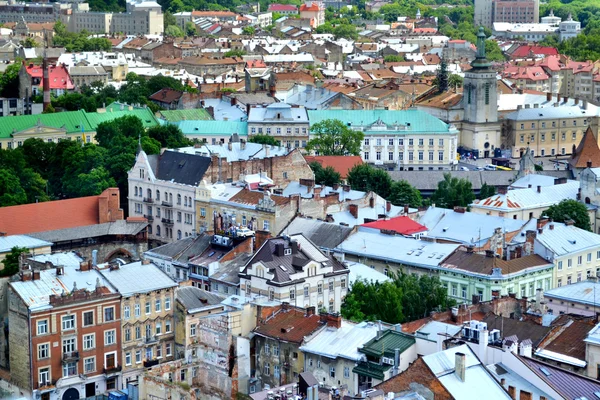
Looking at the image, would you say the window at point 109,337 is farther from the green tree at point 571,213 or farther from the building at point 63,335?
the green tree at point 571,213

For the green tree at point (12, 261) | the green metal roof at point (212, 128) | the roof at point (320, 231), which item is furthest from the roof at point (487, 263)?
the green metal roof at point (212, 128)

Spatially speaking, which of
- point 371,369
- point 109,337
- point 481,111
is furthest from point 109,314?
point 481,111

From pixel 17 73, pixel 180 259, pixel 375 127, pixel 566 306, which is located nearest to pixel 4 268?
pixel 180 259

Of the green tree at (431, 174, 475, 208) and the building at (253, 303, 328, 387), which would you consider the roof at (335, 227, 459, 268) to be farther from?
the green tree at (431, 174, 475, 208)

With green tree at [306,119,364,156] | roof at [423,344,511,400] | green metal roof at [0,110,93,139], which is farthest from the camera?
green metal roof at [0,110,93,139]

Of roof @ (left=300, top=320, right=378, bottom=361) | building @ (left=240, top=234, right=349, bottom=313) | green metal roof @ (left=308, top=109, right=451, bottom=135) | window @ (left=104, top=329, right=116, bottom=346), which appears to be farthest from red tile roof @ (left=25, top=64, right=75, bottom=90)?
roof @ (left=300, top=320, right=378, bottom=361)

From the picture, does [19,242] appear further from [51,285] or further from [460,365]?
[460,365]
